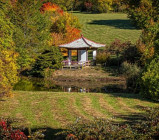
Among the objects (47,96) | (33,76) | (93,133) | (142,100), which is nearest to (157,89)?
(142,100)

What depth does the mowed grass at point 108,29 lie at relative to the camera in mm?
71044

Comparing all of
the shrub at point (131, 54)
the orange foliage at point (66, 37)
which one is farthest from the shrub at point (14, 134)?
the orange foliage at point (66, 37)

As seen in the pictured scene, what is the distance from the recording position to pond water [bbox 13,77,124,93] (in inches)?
1300

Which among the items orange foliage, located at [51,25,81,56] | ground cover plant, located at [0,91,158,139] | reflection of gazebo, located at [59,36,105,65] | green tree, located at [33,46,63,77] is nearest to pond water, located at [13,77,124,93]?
green tree, located at [33,46,63,77]

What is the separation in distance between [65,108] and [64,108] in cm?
6

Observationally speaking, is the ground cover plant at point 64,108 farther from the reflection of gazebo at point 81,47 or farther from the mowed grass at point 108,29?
the mowed grass at point 108,29

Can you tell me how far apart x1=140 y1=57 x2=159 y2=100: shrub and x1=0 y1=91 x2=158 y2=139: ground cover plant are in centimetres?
57

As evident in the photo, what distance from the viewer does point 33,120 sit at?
51.6 ft

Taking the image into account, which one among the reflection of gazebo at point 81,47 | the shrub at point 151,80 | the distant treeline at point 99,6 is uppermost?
the distant treeline at point 99,6

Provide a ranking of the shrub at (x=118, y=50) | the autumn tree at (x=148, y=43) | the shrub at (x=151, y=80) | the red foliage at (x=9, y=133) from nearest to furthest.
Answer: the red foliage at (x=9, y=133)
the shrub at (x=151, y=80)
the autumn tree at (x=148, y=43)
the shrub at (x=118, y=50)

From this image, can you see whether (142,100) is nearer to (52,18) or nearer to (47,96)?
(47,96)

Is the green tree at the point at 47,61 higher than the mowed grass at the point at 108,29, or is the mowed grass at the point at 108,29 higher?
the mowed grass at the point at 108,29

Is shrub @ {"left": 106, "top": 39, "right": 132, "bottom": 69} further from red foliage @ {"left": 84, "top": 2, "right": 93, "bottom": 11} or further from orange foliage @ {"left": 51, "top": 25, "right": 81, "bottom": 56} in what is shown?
red foliage @ {"left": 84, "top": 2, "right": 93, "bottom": 11}

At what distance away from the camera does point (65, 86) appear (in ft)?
118
